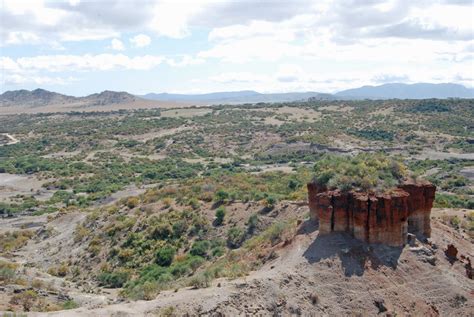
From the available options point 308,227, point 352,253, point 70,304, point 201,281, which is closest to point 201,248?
point 308,227

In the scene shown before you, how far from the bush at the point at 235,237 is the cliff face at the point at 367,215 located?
10401 millimetres

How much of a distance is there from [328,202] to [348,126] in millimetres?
89465

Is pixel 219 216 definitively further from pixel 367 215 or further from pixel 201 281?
pixel 367 215

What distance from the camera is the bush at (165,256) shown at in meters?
30.7

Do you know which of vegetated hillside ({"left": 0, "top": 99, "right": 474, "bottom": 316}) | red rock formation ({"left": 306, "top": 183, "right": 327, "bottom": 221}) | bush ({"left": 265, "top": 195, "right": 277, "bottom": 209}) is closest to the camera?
vegetated hillside ({"left": 0, "top": 99, "right": 474, "bottom": 316})

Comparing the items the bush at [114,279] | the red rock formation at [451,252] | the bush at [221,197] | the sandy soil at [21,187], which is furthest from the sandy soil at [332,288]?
the sandy soil at [21,187]

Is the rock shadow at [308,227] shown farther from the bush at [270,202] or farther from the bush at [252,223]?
the bush at [270,202]

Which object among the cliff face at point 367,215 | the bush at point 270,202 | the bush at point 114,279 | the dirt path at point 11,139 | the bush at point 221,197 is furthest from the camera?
the dirt path at point 11,139

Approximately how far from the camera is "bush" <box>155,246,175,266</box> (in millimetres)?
30673

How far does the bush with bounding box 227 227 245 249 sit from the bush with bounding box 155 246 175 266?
337 cm

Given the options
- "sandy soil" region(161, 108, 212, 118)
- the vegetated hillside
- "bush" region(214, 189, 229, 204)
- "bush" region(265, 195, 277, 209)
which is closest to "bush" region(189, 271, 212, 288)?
the vegetated hillside

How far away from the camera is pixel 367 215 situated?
20.5 m

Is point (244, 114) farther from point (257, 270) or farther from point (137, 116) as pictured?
point (257, 270)

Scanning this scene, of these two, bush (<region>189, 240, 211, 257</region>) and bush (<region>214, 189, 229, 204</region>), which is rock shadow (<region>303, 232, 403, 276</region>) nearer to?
bush (<region>189, 240, 211, 257</region>)
